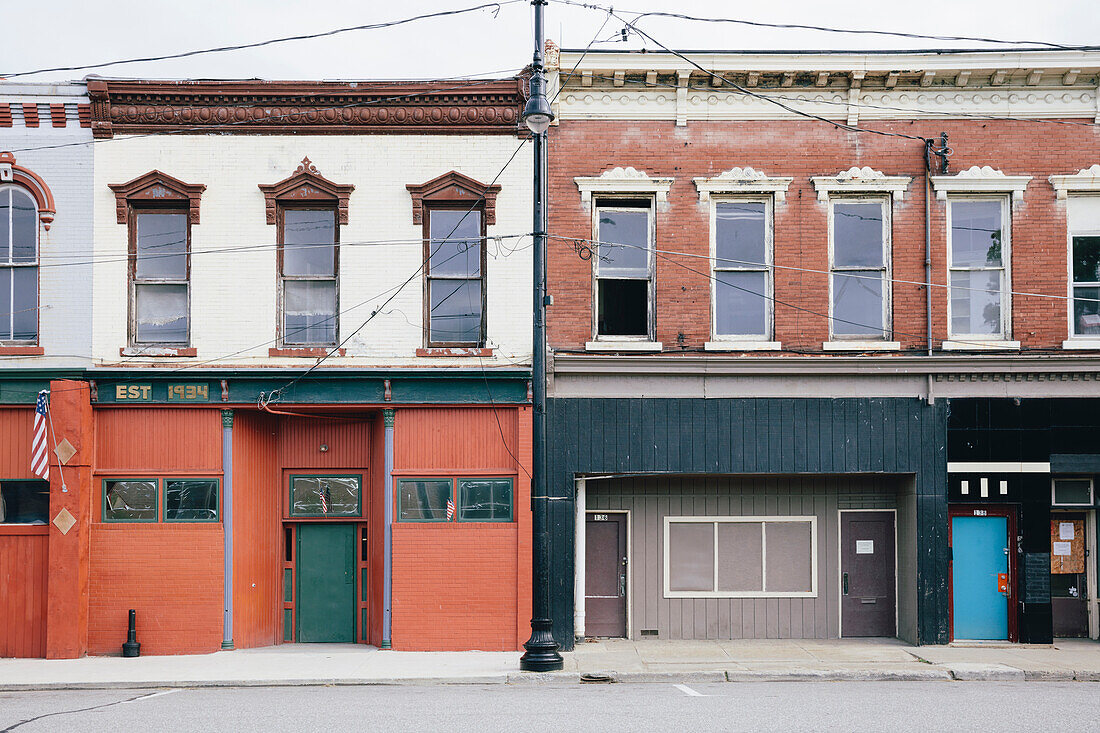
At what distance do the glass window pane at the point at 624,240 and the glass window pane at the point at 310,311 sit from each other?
14.3 ft

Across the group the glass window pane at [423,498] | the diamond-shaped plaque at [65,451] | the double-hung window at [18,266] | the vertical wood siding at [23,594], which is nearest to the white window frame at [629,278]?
the glass window pane at [423,498]

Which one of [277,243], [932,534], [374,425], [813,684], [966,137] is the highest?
[966,137]

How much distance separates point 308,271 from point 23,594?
21.5ft

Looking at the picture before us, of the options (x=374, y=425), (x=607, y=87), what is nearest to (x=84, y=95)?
(x=374, y=425)

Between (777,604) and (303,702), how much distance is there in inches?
314

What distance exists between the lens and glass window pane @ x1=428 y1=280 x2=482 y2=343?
1642 cm

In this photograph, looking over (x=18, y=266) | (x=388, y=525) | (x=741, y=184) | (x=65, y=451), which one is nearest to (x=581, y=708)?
(x=388, y=525)

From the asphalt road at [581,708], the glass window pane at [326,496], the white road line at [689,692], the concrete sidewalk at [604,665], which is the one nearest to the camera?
the asphalt road at [581,708]

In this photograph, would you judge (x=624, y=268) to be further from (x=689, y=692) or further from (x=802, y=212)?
(x=689, y=692)

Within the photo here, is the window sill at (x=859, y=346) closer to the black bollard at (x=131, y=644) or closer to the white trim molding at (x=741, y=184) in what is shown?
the white trim molding at (x=741, y=184)

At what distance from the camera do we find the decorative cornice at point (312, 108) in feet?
53.3

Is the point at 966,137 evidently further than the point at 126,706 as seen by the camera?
Yes

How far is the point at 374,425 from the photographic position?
1692 centimetres

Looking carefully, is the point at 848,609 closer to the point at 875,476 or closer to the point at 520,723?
the point at 875,476
